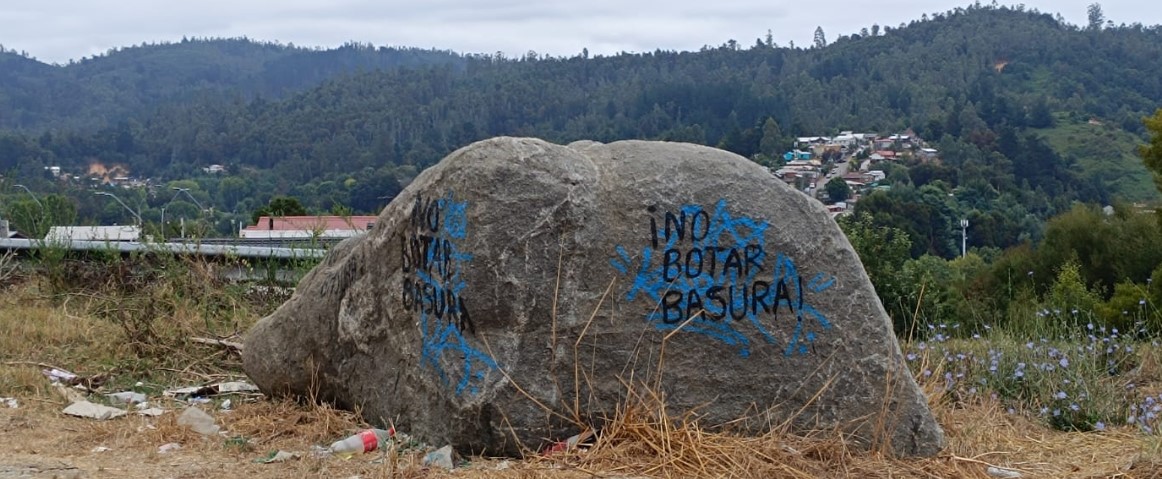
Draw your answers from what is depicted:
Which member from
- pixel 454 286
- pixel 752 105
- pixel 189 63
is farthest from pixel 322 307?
pixel 189 63

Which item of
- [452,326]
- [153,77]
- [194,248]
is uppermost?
[153,77]

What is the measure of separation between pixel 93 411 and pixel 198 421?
77 cm

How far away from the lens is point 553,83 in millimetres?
98750

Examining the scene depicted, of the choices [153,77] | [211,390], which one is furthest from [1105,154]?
[153,77]

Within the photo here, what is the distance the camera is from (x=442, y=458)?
528 cm

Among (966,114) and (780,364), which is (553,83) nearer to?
(966,114)

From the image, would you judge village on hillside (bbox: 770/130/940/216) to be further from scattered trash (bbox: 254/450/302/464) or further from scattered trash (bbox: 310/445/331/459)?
scattered trash (bbox: 254/450/302/464)

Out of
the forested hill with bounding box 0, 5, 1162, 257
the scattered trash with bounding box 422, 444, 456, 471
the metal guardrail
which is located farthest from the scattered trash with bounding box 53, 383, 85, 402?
the forested hill with bounding box 0, 5, 1162, 257

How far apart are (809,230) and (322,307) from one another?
2.60 metres

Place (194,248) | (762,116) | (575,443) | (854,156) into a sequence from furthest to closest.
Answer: (762,116)
(854,156)
(194,248)
(575,443)

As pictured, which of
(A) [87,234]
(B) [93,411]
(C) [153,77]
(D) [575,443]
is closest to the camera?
(D) [575,443]

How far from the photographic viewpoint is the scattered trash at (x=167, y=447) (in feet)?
18.5

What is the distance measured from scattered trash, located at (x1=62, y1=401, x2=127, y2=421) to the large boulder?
6.44ft

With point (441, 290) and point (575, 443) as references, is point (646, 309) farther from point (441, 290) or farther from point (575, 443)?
point (441, 290)
